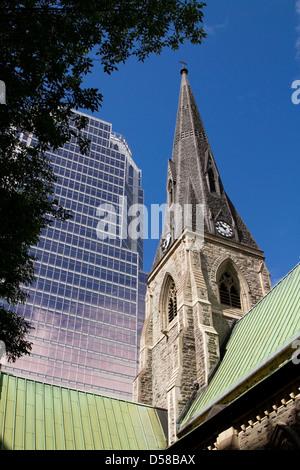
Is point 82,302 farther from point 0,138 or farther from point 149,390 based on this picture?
point 0,138

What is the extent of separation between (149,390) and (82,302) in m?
38.3

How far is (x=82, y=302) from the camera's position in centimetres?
5594

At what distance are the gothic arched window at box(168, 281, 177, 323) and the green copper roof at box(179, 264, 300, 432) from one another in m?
3.61

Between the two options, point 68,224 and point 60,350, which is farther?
point 68,224

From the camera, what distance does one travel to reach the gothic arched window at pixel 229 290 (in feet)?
61.9

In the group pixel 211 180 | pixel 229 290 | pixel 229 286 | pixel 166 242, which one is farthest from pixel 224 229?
pixel 211 180

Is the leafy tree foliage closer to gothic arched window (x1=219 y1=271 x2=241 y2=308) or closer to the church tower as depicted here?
the church tower

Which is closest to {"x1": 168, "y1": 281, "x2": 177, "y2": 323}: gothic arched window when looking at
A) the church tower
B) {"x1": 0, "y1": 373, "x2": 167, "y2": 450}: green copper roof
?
the church tower

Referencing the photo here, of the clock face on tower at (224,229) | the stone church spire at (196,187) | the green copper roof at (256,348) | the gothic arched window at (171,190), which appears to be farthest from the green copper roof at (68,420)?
the gothic arched window at (171,190)

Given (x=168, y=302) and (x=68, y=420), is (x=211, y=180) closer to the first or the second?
(x=168, y=302)

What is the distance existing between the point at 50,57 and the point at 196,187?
57.4 feet

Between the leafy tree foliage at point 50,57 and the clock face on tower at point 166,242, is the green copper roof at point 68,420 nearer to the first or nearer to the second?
the leafy tree foliage at point 50,57

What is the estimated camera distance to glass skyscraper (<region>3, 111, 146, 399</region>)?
51000 millimetres
